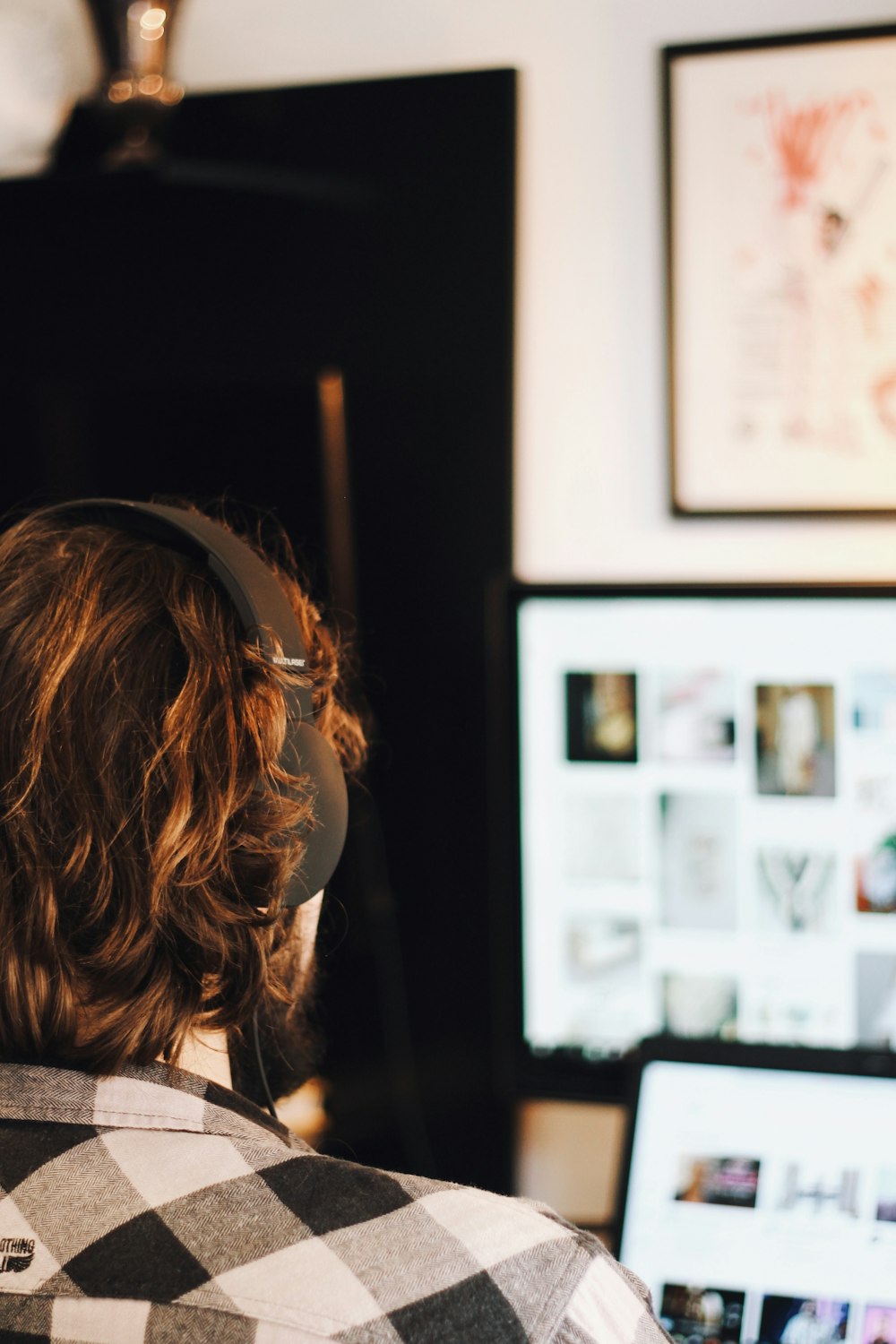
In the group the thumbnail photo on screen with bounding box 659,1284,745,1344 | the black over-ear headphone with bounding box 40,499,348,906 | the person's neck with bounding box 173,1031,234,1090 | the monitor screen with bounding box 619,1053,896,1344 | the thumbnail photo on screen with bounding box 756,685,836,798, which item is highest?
the black over-ear headphone with bounding box 40,499,348,906

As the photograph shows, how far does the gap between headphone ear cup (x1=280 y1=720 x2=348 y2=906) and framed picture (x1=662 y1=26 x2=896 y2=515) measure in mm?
570

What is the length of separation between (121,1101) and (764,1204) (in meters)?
0.54

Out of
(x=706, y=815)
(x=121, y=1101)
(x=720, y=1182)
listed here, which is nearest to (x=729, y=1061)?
(x=720, y=1182)

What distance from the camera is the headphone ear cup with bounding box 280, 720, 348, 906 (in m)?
0.63

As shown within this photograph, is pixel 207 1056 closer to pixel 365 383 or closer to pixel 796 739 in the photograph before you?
pixel 796 739

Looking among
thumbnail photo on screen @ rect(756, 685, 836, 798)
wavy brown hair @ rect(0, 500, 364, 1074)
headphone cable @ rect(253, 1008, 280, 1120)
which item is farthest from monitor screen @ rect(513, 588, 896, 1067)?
wavy brown hair @ rect(0, 500, 364, 1074)

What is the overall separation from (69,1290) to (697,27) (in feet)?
3.58

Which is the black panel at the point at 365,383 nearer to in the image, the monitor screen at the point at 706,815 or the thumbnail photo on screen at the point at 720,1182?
the monitor screen at the point at 706,815

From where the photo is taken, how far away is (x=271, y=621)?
1.98ft

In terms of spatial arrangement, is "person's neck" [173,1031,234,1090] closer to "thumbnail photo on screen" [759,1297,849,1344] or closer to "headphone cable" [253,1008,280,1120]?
"headphone cable" [253,1008,280,1120]

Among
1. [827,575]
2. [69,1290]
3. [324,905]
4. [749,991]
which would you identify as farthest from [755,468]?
[69,1290]

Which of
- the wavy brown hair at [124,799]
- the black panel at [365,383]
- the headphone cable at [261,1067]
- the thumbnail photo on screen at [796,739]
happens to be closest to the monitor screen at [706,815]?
the thumbnail photo on screen at [796,739]

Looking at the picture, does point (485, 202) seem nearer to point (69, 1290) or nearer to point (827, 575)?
point (827, 575)

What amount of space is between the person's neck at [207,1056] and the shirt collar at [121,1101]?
0.04m
